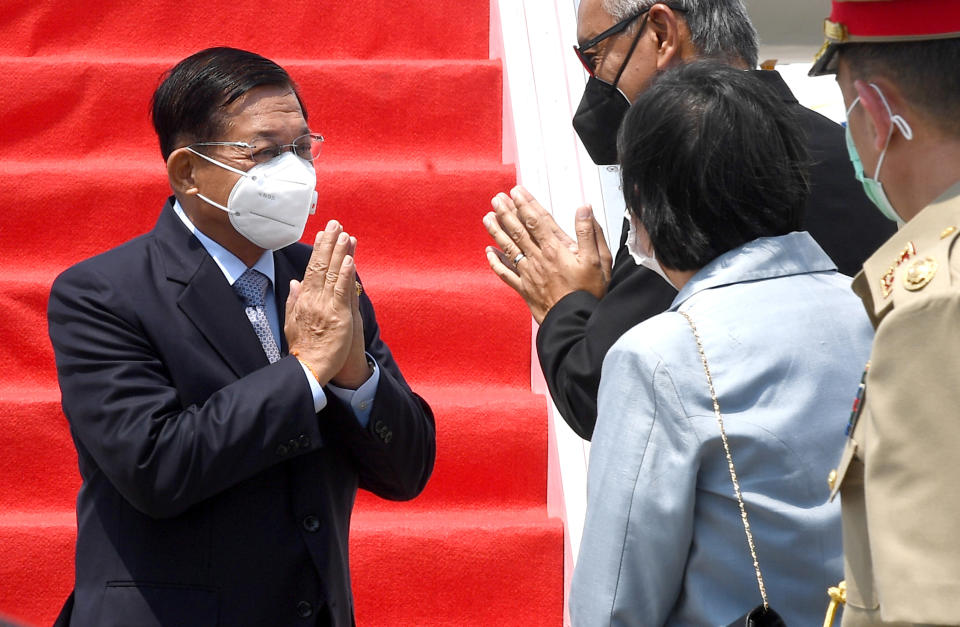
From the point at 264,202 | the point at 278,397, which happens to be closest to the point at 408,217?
the point at 264,202

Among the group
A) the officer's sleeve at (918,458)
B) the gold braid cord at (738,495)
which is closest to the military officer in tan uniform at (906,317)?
the officer's sleeve at (918,458)

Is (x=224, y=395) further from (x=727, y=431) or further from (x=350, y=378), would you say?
(x=727, y=431)

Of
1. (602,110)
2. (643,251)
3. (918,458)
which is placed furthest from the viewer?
(602,110)

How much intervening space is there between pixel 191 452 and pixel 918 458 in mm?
1259

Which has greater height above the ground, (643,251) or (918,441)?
(918,441)

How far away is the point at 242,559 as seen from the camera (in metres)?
2.07

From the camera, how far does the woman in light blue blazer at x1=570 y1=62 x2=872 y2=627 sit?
5.24 feet

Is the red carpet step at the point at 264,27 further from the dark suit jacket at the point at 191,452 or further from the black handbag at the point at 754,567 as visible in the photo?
the black handbag at the point at 754,567

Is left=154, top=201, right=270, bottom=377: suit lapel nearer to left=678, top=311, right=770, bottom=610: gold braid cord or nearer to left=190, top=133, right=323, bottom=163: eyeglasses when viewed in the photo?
left=190, top=133, right=323, bottom=163: eyeglasses

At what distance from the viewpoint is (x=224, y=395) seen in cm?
205

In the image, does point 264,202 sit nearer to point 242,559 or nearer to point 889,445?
point 242,559

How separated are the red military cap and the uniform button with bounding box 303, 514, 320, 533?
4.03 ft

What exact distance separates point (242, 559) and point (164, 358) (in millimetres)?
378

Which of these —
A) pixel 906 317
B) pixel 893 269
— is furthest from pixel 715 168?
pixel 906 317
